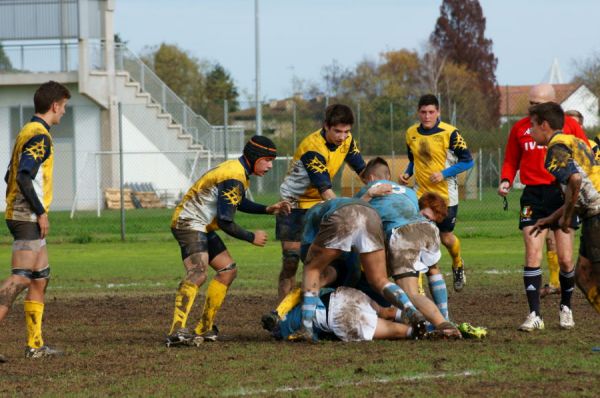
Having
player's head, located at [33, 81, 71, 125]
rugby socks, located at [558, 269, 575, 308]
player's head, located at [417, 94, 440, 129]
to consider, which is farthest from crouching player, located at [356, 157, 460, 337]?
player's head, located at [417, 94, 440, 129]

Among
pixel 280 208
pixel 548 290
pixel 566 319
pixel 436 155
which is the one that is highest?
pixel 436 155

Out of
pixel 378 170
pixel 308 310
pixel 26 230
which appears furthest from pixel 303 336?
pixel 26 230

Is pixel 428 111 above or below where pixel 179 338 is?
above

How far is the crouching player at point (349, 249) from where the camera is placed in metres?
8.93

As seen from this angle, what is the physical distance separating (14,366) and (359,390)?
2.94 m

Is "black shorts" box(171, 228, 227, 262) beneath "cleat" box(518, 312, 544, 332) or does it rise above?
above

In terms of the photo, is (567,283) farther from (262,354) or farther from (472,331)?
→ (262,354)

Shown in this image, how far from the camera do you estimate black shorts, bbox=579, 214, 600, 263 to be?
8578 mm

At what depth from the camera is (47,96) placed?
882cm

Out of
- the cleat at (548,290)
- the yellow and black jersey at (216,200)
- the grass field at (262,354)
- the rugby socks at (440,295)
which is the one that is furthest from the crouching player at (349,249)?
the cleat at (548,290)

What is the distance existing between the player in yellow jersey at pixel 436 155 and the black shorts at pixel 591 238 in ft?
11.6

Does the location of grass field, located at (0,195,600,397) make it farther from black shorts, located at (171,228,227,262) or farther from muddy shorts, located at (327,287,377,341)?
black shorts, located at (171,228,227,262)

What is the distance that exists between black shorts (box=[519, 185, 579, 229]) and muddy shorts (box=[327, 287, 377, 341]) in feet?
6.68

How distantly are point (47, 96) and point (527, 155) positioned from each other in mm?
4658
